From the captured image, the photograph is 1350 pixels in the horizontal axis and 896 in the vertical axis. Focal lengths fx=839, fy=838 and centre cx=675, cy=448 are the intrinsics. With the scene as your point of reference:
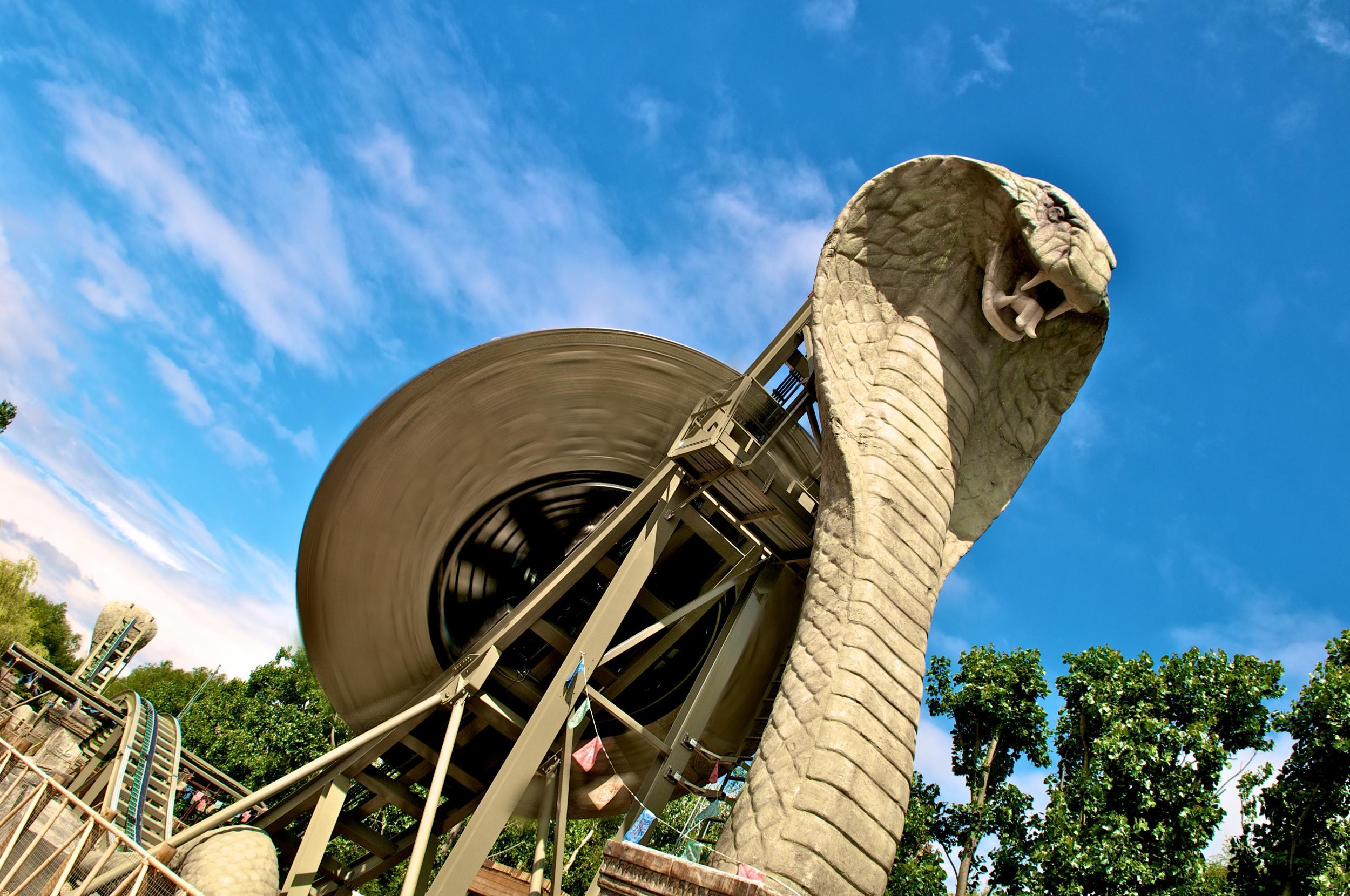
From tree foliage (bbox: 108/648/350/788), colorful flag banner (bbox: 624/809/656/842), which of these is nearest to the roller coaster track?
colorful flag banner (bbox: 624/809/656/842)

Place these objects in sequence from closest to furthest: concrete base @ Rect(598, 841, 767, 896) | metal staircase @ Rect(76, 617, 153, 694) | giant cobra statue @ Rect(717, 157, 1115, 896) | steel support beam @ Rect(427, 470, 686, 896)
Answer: concrete base @ Rect(598, 841, 767, 896)
giant cobra statue @ Rect(717, 157, 1115, 896)
steel support beam @ Rect(427, 470, 686, 896)
metal staircase @ Rect(76, 617, 153, 694)

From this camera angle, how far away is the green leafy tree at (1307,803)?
14.5 meters

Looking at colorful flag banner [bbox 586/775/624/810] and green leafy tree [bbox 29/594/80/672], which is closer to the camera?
colorful flag banner [bbox 586/775/624/810]

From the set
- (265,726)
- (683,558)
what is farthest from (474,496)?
(265,726)

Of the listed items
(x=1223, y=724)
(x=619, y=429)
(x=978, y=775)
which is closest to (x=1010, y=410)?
(x=619, y=429)

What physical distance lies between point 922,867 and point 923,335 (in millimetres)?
12703

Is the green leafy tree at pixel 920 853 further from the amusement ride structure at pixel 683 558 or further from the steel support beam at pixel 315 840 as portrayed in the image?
the steel support beam at pixel 315 840

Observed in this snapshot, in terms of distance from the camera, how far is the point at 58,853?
6.48m

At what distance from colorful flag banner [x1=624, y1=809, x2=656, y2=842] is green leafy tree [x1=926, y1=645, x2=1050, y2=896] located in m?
11.5

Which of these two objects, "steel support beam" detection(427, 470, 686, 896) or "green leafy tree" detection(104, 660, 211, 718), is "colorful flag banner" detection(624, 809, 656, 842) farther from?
"green leafy tree" detection(104, 660, 211, 718)

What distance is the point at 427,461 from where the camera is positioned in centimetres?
1273

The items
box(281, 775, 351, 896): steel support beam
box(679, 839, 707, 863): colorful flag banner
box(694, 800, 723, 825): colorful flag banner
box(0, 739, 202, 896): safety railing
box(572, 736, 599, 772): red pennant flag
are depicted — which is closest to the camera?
box(0, 739, 202, 896): safety railing

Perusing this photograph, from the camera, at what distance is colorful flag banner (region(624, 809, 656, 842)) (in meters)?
9.03

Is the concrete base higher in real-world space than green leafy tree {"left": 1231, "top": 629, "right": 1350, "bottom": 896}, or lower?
lower
